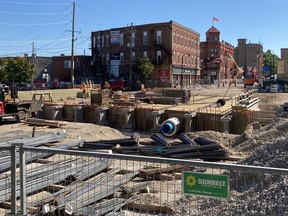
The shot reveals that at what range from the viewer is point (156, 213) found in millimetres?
7672

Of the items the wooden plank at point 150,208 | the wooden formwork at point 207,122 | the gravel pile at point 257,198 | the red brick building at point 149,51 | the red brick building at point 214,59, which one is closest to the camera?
the gravel pile at point 257,198

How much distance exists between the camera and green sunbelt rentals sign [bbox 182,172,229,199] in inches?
179

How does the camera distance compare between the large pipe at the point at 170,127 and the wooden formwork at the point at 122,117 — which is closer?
the large pipe at the point at 170,127

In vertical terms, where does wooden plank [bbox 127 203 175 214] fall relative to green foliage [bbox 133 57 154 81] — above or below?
below

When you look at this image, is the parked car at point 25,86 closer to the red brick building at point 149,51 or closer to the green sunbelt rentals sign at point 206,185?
the red brick building at point 149,51

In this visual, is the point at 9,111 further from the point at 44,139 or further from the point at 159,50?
the point at 159,50

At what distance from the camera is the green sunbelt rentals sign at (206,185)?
4.54m

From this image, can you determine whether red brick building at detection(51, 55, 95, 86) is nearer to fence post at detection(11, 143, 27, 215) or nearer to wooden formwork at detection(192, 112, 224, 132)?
wooden formwork at detection(192, 112, 224, 132)

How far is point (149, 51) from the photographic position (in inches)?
2744

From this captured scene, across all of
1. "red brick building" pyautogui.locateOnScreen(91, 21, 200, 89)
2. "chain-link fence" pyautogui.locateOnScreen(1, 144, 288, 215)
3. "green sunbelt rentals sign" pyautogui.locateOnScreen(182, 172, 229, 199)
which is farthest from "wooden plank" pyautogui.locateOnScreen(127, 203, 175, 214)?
"red brick building" pyautogui.locateOnScreen(91, 21, 200, 89)

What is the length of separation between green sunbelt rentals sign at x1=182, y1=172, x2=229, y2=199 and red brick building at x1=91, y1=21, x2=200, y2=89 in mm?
59439

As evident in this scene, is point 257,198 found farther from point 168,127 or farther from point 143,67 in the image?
point 143,67

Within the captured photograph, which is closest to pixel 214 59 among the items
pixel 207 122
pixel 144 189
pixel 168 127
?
pixel 207 122

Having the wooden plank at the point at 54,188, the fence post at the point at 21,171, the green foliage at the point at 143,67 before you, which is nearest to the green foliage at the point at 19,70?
the green foliage at the point at 143,67
